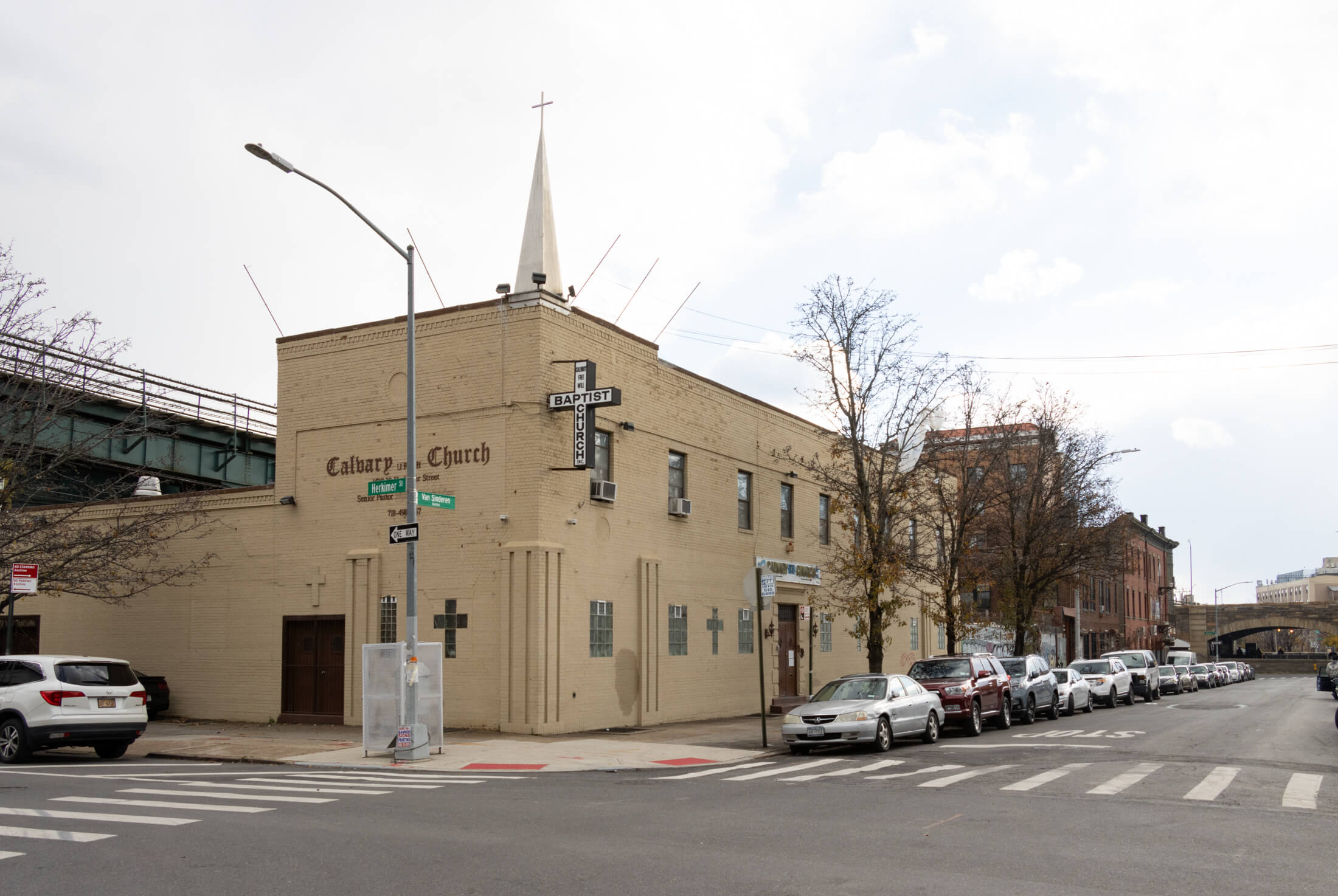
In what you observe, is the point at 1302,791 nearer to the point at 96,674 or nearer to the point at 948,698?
the point at 948,698

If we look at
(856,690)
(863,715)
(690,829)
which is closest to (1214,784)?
(863,715)

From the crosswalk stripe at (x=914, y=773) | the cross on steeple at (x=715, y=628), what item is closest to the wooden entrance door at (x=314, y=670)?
the cross on steeple at (x=715, y=628)

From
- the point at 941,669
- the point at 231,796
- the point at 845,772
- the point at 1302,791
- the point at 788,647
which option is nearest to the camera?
the point at 231,796

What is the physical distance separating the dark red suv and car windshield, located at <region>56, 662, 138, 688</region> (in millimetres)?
14542

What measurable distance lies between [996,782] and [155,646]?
20420 mm

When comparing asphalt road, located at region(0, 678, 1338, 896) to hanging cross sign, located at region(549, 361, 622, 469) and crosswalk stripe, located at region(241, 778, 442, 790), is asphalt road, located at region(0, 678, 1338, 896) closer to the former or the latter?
Result: crosswalk stripe, located at region(241, 778, 442, 790)

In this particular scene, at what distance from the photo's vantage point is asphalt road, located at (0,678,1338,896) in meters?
8.28

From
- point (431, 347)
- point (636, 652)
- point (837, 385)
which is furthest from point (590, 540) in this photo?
point (837, 385)

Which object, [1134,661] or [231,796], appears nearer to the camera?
[231,796]

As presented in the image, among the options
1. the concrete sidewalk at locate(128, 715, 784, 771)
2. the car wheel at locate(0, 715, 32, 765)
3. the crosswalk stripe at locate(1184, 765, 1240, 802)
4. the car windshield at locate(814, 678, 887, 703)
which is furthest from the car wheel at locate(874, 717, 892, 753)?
the car wheel at locate(0, 715, 32, 765)

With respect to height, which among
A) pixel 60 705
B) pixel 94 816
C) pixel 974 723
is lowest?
pixel 974 723

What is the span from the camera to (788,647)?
3102 centimetres

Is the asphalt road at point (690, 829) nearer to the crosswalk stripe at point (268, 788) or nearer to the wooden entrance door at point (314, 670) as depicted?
the crosswalk stripe at point (268, 788)

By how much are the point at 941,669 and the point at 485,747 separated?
413 inches
